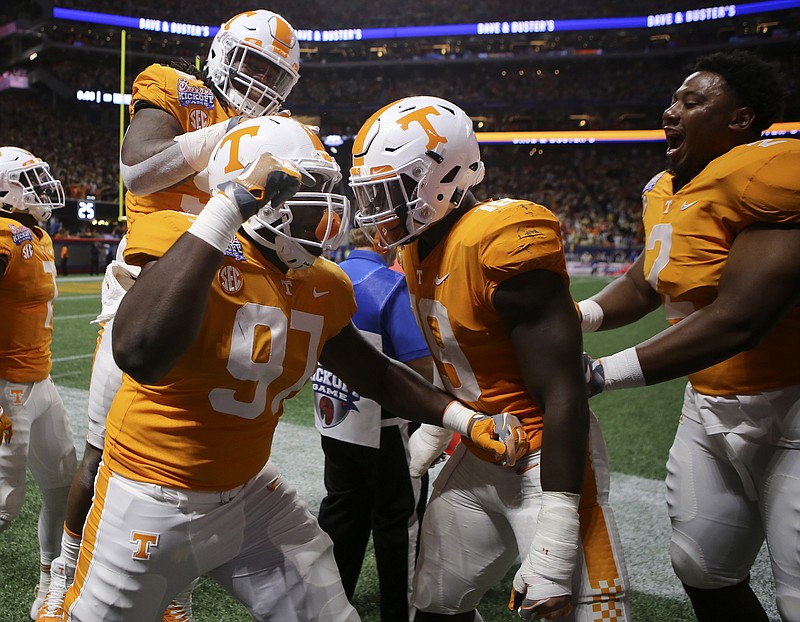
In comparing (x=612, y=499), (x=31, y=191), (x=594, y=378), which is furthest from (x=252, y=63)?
(x=612, y=499)

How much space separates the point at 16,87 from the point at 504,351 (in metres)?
36.5

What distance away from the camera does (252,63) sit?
121 inches

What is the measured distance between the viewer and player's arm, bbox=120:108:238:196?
9.11 ft

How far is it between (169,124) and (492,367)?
1.83 m

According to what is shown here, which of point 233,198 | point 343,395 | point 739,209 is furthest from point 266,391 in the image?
point 739,209

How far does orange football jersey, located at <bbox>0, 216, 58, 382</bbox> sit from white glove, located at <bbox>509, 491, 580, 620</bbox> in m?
2.71

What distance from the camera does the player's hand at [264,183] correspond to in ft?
5.95

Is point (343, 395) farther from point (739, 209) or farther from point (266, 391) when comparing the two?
point (739, 209)

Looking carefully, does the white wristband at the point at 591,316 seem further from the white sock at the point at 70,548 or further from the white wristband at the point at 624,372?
the white sock at the point at 70,548

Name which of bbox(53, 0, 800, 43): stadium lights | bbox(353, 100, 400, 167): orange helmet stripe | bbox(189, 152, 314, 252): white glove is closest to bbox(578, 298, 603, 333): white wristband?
bbox(353, 100, 400, 167): orange helmet stripe

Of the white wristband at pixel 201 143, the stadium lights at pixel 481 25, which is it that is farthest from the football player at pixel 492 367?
the stadium lights at pixel 481 25

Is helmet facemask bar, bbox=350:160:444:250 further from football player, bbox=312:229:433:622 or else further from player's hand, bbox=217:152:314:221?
football player, bbox=312:229:433:622

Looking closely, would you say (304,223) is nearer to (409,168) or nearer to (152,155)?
(409,168)

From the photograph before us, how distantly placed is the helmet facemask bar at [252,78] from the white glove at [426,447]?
1508 mm
